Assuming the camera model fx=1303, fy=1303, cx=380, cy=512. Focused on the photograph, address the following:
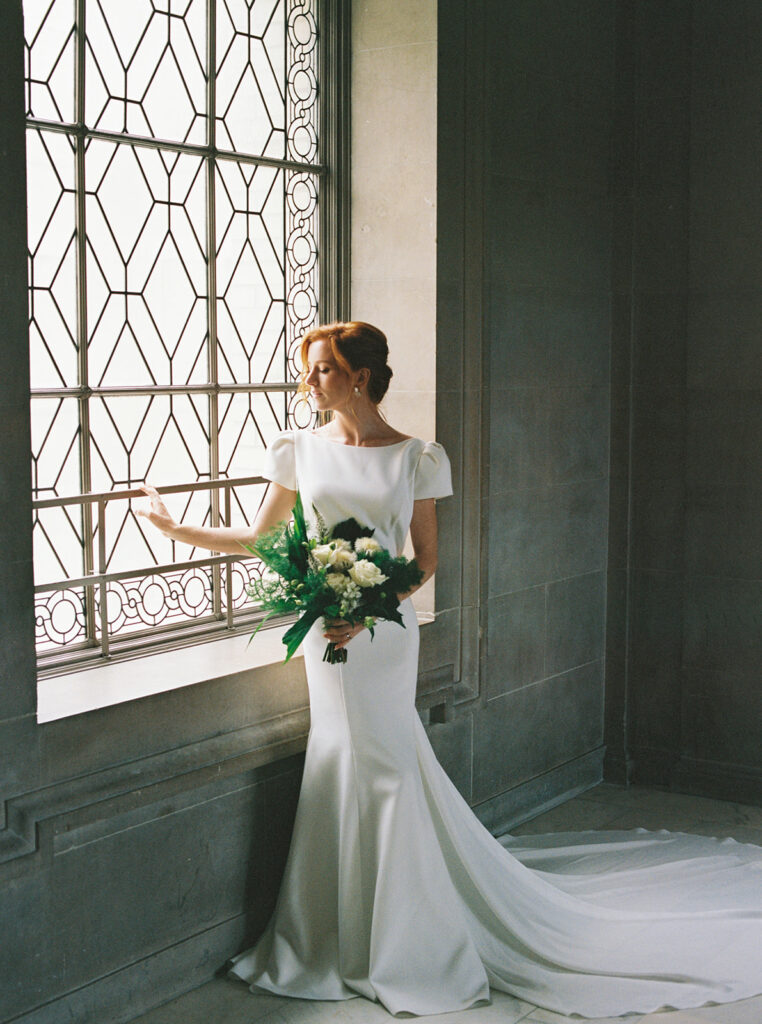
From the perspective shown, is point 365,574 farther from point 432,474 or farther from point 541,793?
point 541,793

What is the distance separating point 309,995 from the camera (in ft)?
13.9

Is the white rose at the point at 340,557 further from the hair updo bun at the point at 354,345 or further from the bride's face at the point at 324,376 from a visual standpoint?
the hair updo bun at the point at 354,345

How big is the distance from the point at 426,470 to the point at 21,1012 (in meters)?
2.16

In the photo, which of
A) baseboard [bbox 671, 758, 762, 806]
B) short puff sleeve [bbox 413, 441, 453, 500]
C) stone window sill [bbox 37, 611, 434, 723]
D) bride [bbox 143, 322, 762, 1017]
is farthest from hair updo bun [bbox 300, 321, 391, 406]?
baseboard [bbox 671, 758, 762, 806]

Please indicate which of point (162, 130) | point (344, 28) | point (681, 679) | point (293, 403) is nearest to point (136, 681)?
point (293, 403)

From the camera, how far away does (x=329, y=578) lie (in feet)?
13.3

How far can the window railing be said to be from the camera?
420 cm

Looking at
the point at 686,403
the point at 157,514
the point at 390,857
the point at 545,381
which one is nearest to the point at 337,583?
the point at 157,514

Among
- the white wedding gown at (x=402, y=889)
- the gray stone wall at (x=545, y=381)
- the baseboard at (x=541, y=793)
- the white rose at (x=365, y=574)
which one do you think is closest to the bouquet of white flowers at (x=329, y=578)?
the white rose at (x=365, y=574)

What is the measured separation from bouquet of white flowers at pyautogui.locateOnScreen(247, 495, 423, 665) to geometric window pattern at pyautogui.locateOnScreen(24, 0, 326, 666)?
482 mm

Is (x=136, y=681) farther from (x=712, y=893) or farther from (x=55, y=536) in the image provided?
(x=712, y=893)

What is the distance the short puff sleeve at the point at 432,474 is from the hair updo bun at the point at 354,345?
338mm

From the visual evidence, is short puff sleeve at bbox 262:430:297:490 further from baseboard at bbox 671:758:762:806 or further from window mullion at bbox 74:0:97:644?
baseboard at bbox 671:758:762:806

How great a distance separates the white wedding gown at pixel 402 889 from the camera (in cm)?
429
